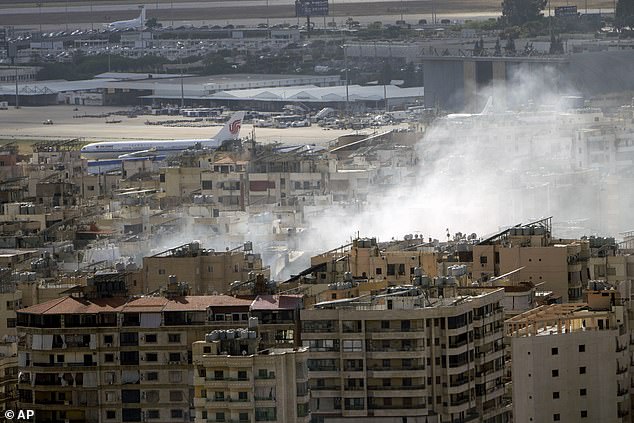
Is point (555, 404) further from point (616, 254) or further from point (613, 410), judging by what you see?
point (616, 254)

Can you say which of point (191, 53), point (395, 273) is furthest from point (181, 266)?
point (191, 53)

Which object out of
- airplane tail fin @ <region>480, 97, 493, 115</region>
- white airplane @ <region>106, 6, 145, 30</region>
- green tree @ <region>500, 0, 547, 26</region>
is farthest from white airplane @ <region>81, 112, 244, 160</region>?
white airplane @ <region>106, 6, 145, 30</region>

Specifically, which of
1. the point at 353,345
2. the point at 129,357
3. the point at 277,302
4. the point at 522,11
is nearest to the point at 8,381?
the point at 129,357

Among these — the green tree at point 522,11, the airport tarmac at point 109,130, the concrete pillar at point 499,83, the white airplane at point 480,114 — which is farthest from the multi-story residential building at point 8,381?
the green tree at point 522,11

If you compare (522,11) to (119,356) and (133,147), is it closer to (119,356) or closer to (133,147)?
(133,147)

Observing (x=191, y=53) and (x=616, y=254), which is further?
(x=191, y=53)
